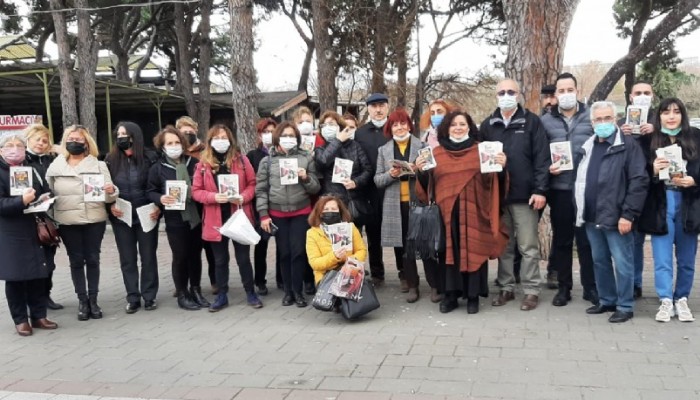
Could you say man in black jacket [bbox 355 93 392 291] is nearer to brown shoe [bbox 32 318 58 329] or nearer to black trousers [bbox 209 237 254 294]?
black trousers [bbox 209 237 254 294]

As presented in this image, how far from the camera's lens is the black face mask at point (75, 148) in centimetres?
611

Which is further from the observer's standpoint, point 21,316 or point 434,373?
point 21,316

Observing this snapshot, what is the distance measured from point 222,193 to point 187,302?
1.33 metres

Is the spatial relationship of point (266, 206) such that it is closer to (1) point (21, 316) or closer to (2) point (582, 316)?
(1) point (21, 316)

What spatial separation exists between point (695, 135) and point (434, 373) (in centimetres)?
314

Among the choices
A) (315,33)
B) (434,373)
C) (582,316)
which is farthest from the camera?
(315,33)

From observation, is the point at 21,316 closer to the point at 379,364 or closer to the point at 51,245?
the point at 51,245

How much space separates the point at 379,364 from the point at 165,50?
1094 inches

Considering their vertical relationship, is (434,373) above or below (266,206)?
below

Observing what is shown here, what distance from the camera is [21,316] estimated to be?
596 centimetres

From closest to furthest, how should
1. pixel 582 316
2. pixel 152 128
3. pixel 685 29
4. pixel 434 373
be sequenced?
pixel 434 373 < pixel 582 316 < pixel 685 29 < pixel 152 128

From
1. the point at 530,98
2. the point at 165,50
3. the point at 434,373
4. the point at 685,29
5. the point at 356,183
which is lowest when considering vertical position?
the point at 434,373

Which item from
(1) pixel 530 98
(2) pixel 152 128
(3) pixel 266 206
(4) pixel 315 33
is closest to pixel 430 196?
(3) pixel 266 206

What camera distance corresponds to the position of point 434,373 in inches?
178
